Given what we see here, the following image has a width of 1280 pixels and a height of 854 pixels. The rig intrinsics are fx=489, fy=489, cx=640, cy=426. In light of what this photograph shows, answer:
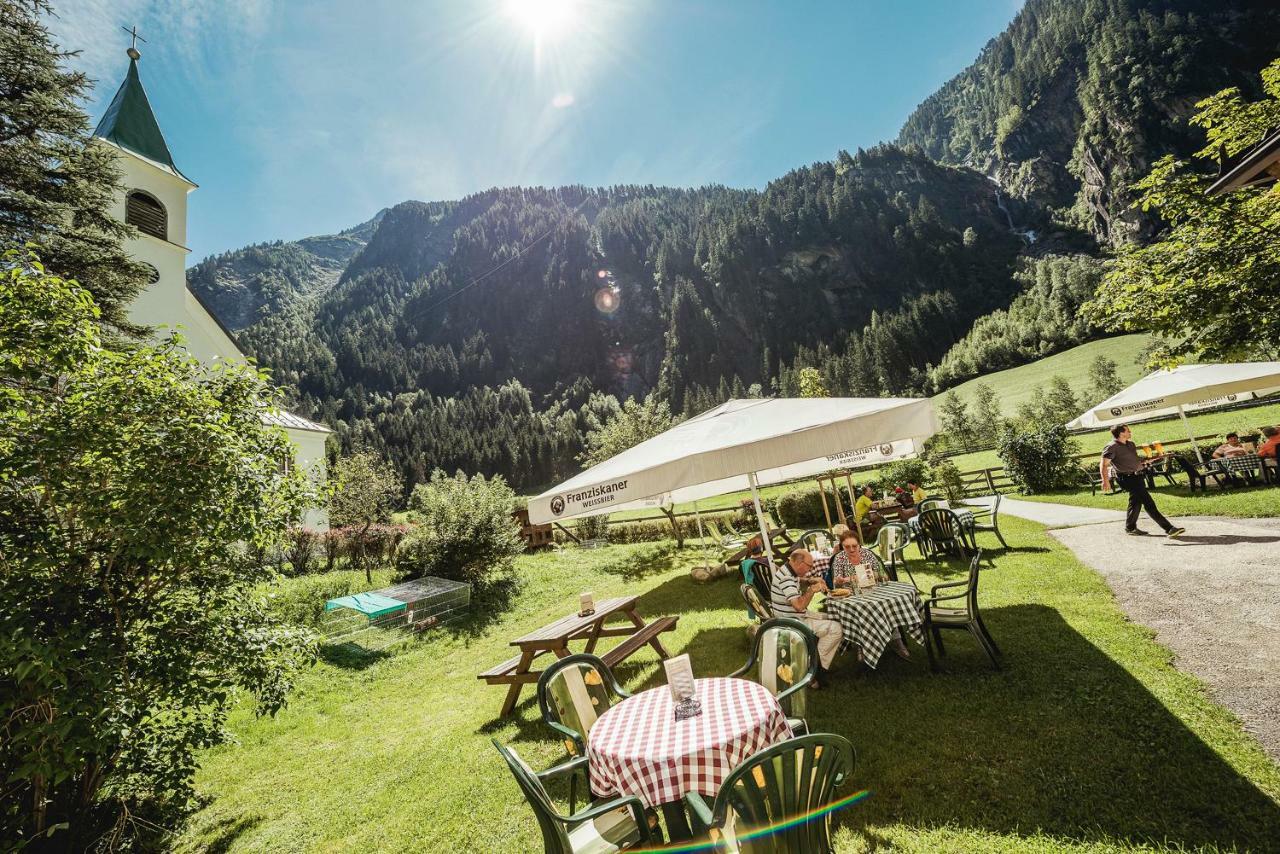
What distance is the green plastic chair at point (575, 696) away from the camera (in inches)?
157

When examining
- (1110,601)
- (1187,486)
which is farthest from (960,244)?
(1110,601)

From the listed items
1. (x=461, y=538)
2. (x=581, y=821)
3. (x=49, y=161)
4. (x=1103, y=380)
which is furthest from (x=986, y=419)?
(x=49, y=161)

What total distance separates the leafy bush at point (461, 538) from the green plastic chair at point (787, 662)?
36.3 feet

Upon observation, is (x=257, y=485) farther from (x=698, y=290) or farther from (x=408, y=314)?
(x=408, y=314)

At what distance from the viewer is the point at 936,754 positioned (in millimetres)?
4074

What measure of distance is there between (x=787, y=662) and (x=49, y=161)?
1221 centimetres

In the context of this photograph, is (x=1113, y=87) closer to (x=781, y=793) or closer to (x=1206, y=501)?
(x=1206, y=501)

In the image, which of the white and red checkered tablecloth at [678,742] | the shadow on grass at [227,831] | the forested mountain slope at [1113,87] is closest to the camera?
the white and red checkered tablecloth at [678,742]

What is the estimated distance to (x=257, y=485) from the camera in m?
4.35

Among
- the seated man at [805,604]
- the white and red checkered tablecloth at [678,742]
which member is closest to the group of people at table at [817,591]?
the seated man at [805,604]

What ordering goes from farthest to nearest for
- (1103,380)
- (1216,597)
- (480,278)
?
(480,278) → (1103,380) → (1216,597)

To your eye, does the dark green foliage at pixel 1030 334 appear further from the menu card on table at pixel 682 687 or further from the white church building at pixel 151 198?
the white church building at pixel 151 198

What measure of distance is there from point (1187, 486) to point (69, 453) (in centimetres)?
2192

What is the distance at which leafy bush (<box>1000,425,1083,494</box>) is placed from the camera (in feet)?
57.3
